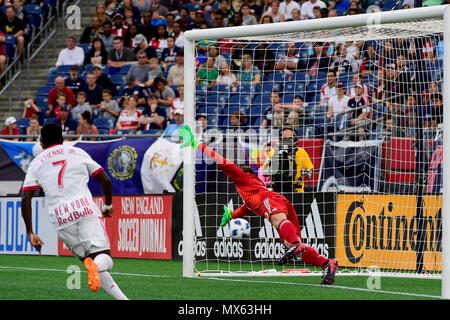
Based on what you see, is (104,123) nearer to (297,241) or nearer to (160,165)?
(160,165)

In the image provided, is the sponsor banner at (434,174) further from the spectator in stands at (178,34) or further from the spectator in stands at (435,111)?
the spectator in stands at (178,34)

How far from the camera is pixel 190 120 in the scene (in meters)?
12.3

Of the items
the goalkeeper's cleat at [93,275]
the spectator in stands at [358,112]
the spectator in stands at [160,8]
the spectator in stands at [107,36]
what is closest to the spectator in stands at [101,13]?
the spectator in stands at [107,36]

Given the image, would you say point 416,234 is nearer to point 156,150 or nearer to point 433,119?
point 433,119

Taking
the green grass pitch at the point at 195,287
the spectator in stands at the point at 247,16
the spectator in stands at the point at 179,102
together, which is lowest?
the green grass pitch at the point at 195,287

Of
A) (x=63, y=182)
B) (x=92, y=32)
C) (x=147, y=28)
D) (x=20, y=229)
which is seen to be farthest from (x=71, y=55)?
(x=63, y=182)

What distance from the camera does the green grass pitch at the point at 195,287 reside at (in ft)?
30.6

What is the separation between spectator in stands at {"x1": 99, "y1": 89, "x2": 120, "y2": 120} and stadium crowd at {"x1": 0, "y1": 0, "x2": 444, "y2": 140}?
0.09ft

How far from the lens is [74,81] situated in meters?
21.8

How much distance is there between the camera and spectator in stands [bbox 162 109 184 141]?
16.6 meters

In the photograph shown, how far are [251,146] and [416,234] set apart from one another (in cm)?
369

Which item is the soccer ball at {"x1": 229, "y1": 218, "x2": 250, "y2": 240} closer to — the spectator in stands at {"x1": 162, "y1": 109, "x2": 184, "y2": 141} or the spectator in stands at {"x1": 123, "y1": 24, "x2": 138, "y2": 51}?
the spectator in stands at {"x1": 162, "y1": 109, "x2": 184, "y2": 141}

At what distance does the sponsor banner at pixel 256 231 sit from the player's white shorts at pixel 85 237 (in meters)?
6.10

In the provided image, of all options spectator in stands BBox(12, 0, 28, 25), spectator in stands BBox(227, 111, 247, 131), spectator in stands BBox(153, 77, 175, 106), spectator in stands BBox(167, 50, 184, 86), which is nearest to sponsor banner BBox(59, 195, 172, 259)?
spectator in stands BBox(227, 111, 247, 131)
